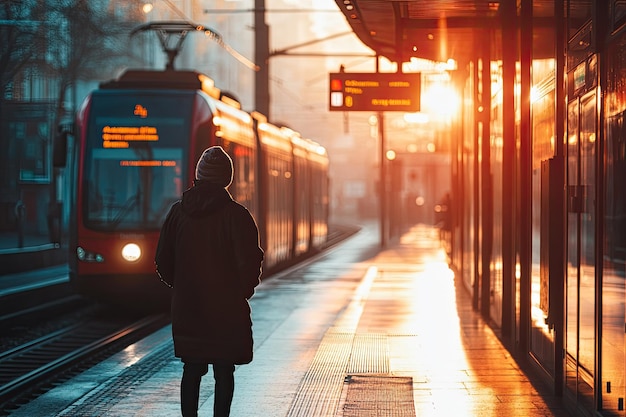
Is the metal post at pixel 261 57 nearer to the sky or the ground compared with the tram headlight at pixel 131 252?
nearer to the sky

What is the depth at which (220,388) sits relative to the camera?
6.98 metres

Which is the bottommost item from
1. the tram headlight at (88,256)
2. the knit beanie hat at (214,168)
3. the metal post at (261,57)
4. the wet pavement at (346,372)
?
the wet pavement at (346,372)

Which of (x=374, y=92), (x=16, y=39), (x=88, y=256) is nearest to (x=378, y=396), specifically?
(x=88, y=256)

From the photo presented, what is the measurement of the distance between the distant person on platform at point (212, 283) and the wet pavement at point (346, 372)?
1554 mm

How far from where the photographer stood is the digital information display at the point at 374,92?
2002 cm

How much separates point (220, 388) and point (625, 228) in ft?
7.77

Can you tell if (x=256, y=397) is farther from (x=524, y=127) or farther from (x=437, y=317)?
(x=437, y=317)

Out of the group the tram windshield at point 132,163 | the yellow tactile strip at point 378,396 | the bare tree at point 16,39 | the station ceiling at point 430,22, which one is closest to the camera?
the yellow tactile strip at point 378,396

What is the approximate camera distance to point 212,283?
6852 millimetres

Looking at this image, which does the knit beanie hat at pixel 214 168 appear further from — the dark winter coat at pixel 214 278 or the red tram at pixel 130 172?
the red tram at pixel 130 172

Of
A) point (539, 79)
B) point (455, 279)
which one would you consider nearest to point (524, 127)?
point (539, 79)

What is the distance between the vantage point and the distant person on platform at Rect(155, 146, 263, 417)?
6836mm

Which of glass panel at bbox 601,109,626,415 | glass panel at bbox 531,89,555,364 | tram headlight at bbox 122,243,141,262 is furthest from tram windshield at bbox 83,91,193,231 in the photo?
glass panel at bbox 601,109,626,415

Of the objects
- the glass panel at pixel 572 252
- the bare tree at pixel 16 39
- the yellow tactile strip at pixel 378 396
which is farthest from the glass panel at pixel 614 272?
the bare tree at pixel 16 39
